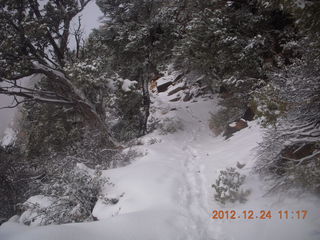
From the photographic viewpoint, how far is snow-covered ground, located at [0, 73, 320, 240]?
335 centimetres

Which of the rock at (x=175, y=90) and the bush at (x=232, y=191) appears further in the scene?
the rock at (x=175, y=90)

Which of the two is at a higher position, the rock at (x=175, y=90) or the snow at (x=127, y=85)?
the snow at (x=127, y=85)

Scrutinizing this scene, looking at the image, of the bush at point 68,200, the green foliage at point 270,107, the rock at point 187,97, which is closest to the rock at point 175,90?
the rock at point 187,97

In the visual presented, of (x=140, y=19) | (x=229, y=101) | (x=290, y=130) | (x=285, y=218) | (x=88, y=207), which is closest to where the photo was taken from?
(x=285, y=218)

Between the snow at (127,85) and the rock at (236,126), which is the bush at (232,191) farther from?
the snow at (127,85)

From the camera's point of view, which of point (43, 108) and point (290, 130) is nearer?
point (290, 130)

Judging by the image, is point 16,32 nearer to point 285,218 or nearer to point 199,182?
point 199,182

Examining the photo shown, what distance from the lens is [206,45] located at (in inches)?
353

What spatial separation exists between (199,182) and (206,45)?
5.80m

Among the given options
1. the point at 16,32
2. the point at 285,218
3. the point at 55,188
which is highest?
the point at 16,32

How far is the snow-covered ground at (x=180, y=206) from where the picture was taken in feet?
11.0

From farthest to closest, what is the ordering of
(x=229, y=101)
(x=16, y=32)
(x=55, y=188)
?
(x=229, y=101)
(x=16, y=32)
(x=55, y=188)

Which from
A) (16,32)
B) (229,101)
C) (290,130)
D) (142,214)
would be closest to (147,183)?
(142,214)
